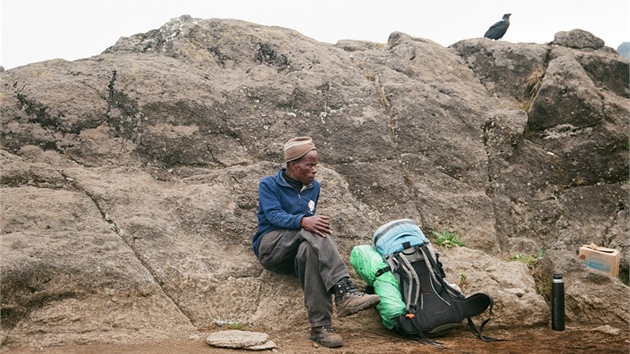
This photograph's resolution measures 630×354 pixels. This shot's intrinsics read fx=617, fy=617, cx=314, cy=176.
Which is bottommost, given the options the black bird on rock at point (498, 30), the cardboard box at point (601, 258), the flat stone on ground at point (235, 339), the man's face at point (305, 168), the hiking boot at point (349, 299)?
the flat stone on ground at point (235, 339)

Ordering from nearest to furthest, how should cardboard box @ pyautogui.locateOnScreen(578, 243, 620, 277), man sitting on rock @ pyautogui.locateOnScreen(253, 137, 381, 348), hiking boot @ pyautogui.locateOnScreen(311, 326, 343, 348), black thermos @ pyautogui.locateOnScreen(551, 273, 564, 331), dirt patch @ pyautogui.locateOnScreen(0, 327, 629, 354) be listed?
dirt patch @ pyautogui.locateOnScreen(0, 327, 629, 354), hiking boot @ pyautogui.locateOnScreen(311, 326, 343, 348), man sitting on rock @ pyautogui.locateOnScreen(253, 137, 381, 348), black thermos @ pyautogui.locateOnScreen(551, 273, 564, 331), cardboard box @ pyautogui.locateOnScreen(578, 243, 620, 277)

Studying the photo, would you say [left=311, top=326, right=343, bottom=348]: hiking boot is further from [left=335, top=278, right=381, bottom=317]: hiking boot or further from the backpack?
the backpack

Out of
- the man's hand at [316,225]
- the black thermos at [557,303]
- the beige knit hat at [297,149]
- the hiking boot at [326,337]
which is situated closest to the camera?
the hiking boot at [326,337]

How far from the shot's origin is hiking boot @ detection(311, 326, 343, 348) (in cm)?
574

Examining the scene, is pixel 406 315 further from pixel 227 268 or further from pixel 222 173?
pixel 222 173

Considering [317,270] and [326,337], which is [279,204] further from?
[326,337]

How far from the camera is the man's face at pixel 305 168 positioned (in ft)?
21.4

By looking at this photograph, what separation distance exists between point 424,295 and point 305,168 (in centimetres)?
179

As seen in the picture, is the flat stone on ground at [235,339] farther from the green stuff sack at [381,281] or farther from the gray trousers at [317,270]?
the green stuff sack at [381,281]

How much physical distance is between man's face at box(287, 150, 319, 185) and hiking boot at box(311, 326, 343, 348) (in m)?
1.59

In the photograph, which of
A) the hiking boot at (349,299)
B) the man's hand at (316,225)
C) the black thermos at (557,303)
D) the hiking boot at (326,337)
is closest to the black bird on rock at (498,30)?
the black thermos at (557,303)

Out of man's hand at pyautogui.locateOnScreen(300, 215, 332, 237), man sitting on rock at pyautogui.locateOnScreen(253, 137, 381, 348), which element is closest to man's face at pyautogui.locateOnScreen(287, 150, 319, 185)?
man sitting on rock at pyautogui.locateOnScreen(253, 137, 381, 348)

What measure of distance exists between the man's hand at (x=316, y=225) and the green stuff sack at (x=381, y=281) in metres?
0.72

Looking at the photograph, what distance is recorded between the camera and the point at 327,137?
856 cm
